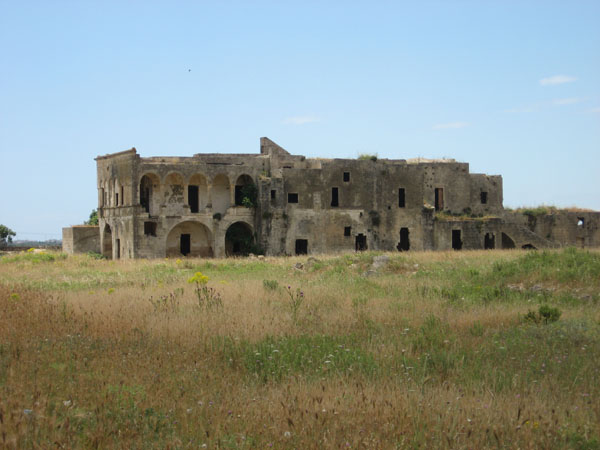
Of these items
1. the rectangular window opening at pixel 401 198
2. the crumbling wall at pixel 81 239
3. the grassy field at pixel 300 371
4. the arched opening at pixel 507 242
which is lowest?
the grassy field at pixel 300 371

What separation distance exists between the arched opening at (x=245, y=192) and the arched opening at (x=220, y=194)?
0.65 meters

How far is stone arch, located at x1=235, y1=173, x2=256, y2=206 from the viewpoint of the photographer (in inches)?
1548

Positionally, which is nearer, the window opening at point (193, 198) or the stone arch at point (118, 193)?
the stone arch at point (118, 193)

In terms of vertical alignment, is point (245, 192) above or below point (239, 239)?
above

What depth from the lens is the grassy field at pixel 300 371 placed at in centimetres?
649

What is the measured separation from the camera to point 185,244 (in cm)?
3994

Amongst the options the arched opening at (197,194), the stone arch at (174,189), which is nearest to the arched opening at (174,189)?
the stone arch at (174,189)

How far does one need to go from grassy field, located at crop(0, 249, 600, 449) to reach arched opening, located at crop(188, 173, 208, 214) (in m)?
24.0

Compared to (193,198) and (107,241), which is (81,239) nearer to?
(107,241)

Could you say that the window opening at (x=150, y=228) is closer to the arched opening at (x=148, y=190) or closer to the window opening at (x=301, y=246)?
the arched opening at (x=148, y=190)

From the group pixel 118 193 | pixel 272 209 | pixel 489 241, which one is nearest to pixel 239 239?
pixel 272 209

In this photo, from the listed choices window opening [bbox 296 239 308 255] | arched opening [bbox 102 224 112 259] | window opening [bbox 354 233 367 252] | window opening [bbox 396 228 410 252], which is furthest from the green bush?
arched opening [bbox 102 224 112 259]

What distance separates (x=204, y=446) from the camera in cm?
612

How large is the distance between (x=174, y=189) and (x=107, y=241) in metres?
6.81
